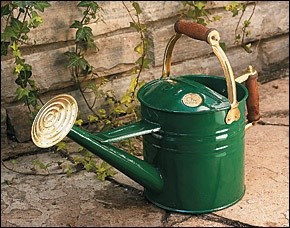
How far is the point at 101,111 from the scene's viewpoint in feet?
9.02

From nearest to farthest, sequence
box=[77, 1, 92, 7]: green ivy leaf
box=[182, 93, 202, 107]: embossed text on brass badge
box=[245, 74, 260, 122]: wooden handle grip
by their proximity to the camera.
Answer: box=[182, 93, 202, 107]: embossed text on brass badge → box=[245, 74, 260, 122]: wooden handle grip → box=[77, 1, 92, 7]: green ivy leaf

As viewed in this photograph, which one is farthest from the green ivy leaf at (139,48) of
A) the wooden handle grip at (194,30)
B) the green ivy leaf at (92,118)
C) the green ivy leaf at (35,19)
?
the wooden handle grip at (194,30)

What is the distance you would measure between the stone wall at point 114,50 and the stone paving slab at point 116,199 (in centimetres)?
22

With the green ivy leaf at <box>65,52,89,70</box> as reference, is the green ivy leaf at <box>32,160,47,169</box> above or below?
below

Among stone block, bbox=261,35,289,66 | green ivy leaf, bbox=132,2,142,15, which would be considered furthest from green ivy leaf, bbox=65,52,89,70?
stone block, bbox=261,35,289,66

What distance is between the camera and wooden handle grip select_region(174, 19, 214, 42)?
2010mm

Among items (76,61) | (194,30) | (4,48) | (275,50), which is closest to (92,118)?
(76,61)

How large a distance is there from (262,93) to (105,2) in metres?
0.93

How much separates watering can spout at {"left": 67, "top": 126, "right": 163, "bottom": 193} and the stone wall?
73 centimetres

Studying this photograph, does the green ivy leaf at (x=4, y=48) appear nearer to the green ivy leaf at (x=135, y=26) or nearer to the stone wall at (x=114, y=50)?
the stone wall at (x=114, y=50)

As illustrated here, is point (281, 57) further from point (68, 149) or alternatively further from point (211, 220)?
point (211, 220)

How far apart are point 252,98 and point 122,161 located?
53 centimetres

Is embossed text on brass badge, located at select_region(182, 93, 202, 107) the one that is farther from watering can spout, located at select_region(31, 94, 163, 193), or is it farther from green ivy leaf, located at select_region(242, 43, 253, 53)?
green ivy leaf, located at select_region(242, 43, 253, 53)

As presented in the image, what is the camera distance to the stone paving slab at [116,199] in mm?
2078
